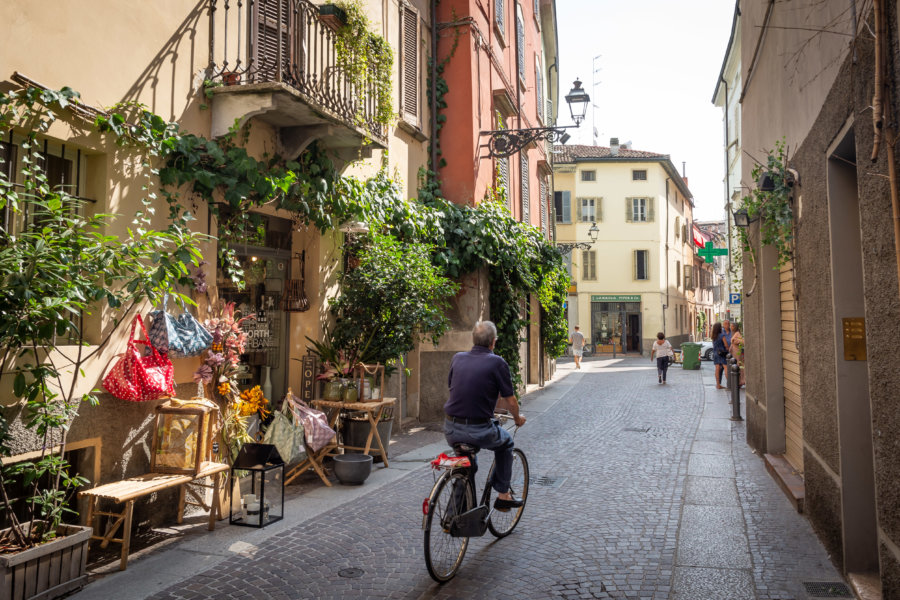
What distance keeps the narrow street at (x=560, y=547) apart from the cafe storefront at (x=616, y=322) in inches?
1178

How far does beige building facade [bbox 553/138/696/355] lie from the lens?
126 ft

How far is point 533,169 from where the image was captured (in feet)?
64.8

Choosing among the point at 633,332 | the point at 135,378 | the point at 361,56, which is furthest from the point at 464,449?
the point at 633,332

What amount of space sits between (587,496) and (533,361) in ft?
39.5

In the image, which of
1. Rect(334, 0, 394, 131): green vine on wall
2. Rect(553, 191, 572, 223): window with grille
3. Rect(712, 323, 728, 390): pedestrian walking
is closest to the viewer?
Rect(334, 0, 394, 131): green vine on wall

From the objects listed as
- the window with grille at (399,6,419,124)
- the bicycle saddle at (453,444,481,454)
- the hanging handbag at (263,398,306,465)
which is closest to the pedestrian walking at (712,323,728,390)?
the window with grille at (399,6,419,124)

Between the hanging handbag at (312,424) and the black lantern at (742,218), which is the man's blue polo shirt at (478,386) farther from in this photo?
the black lantern at (742,218)

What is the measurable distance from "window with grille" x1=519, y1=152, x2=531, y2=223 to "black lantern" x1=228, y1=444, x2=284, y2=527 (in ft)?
40.0

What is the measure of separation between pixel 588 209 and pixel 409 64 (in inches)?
1133

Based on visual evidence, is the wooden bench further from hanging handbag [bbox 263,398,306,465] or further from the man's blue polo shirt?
the man's blue polo shirt

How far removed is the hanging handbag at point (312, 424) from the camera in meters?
7.26

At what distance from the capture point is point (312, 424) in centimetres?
735

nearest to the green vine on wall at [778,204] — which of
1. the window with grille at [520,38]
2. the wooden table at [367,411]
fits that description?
the wooden table at [367,411]

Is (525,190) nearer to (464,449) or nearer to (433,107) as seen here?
(433,107)
